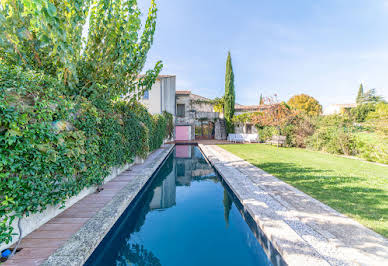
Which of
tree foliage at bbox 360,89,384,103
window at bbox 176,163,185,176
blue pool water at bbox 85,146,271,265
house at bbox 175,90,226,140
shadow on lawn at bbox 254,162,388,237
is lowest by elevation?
blue pool water at bbox 85,146,271,265

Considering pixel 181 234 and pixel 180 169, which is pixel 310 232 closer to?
pixel 181 234

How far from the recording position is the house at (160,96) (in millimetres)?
19062

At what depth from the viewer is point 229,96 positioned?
23188mm

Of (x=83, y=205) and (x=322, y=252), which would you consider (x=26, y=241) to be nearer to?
(x=83, y=205)

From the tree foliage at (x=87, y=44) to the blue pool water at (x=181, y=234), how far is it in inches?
126

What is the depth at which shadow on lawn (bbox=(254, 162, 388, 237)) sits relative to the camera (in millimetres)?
2957

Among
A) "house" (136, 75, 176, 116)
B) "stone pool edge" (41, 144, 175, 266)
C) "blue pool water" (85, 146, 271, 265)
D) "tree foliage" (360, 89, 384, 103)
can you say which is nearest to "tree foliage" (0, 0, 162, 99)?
"stone pool edge" (41, 144, 175, 266)

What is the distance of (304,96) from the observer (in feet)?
126

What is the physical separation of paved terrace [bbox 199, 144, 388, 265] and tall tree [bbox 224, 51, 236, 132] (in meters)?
19.4

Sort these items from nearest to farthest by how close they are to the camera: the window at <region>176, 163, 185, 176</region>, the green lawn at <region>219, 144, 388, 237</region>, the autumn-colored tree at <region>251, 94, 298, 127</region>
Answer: the green lawn at <region>219, 144, 388, 237</region>
the window at <region>176, 163, 185, 176</region>
the autumn-colored tree at <region>251, 94, 298, 127</region>

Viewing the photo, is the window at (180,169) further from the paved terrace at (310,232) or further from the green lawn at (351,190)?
the paved terrace at (310,232)

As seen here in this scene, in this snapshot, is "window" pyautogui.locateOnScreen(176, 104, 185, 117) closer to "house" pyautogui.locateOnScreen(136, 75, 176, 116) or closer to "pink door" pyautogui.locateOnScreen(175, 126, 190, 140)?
"pink door" pyautogui.locateOnScreen(175, 126, 190, 140)

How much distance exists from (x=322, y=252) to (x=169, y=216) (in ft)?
9.84

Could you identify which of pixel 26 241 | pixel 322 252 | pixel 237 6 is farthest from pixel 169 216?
pixel 237 6
